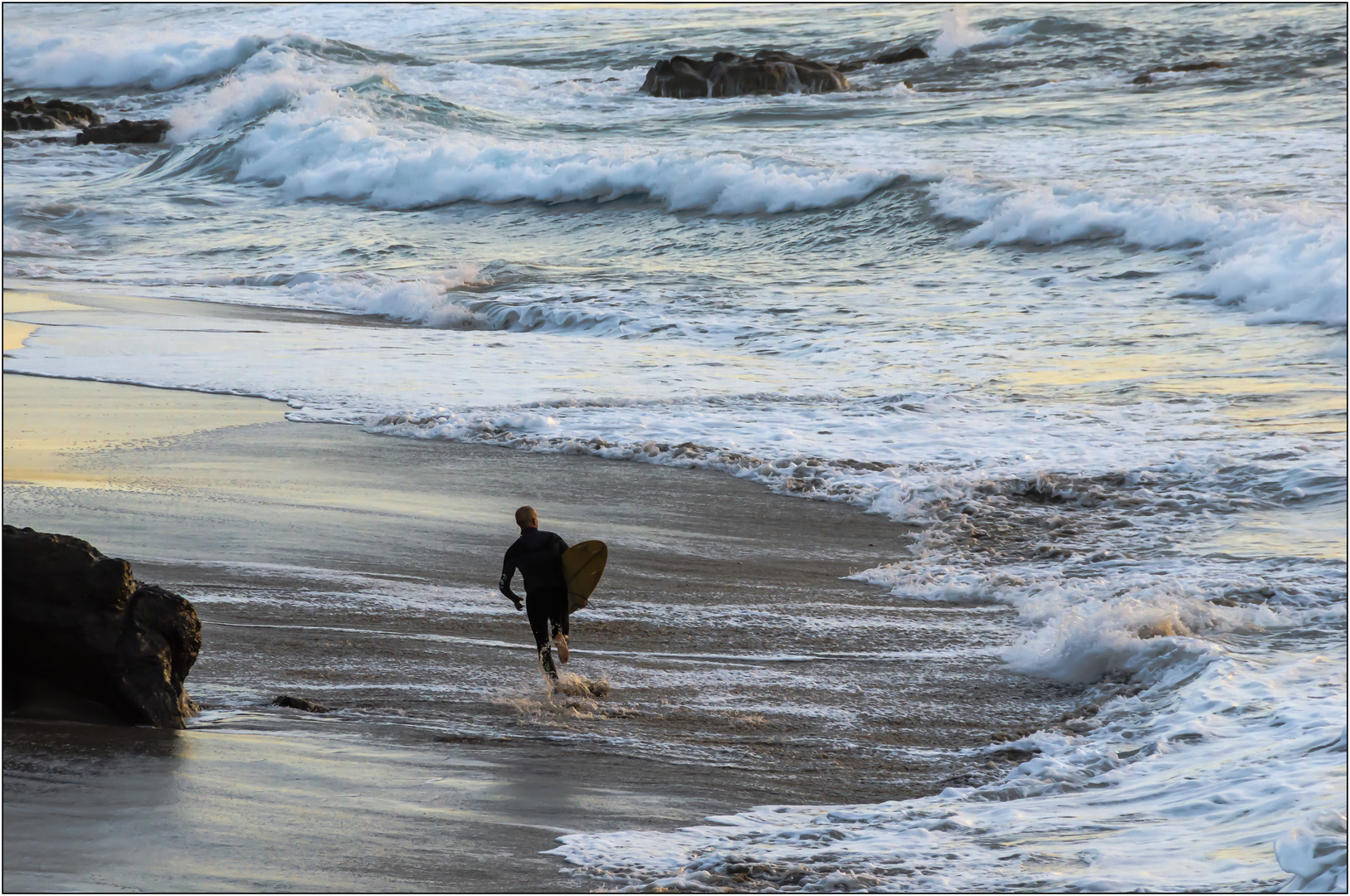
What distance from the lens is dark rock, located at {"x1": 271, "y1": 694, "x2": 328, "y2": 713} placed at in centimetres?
550

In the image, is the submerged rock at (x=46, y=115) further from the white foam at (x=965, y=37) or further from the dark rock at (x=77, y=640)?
the dark rock at (x=77, y=640)

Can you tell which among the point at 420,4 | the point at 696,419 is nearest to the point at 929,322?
the point at 696,419

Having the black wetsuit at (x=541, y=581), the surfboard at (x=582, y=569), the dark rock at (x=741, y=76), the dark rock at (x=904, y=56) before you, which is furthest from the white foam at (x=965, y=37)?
the black wetsuit at (x=541, y=581)

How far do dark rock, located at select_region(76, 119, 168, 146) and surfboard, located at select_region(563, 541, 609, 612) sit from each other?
111 feet

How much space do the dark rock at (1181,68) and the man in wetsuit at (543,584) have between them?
31609 millimetres

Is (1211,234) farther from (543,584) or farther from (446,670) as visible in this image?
(446,670)

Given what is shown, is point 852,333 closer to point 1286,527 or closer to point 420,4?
point 1286,527

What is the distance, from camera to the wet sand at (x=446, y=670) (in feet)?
14.1

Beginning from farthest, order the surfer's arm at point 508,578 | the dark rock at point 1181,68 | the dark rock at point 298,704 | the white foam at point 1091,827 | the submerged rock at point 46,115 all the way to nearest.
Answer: the submerged rock at point 46,115, the dark rock at point 1181,68, the surfer's arm at point 508,578, the dark rock at point 298,704, the white foam at point 1091,827

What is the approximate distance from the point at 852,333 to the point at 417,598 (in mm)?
9029

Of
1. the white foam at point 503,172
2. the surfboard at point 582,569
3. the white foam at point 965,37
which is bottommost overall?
the surfboard at point 582,569

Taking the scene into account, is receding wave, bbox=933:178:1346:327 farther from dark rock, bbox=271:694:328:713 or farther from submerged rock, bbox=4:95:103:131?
submerged rock, bbox=4:95:103:131

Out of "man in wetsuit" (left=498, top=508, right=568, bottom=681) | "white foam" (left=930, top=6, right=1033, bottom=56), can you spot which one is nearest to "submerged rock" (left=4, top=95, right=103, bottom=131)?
"white foam" (left=930, top=6, right=1033, bottom=56)

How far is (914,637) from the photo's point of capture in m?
6.95
